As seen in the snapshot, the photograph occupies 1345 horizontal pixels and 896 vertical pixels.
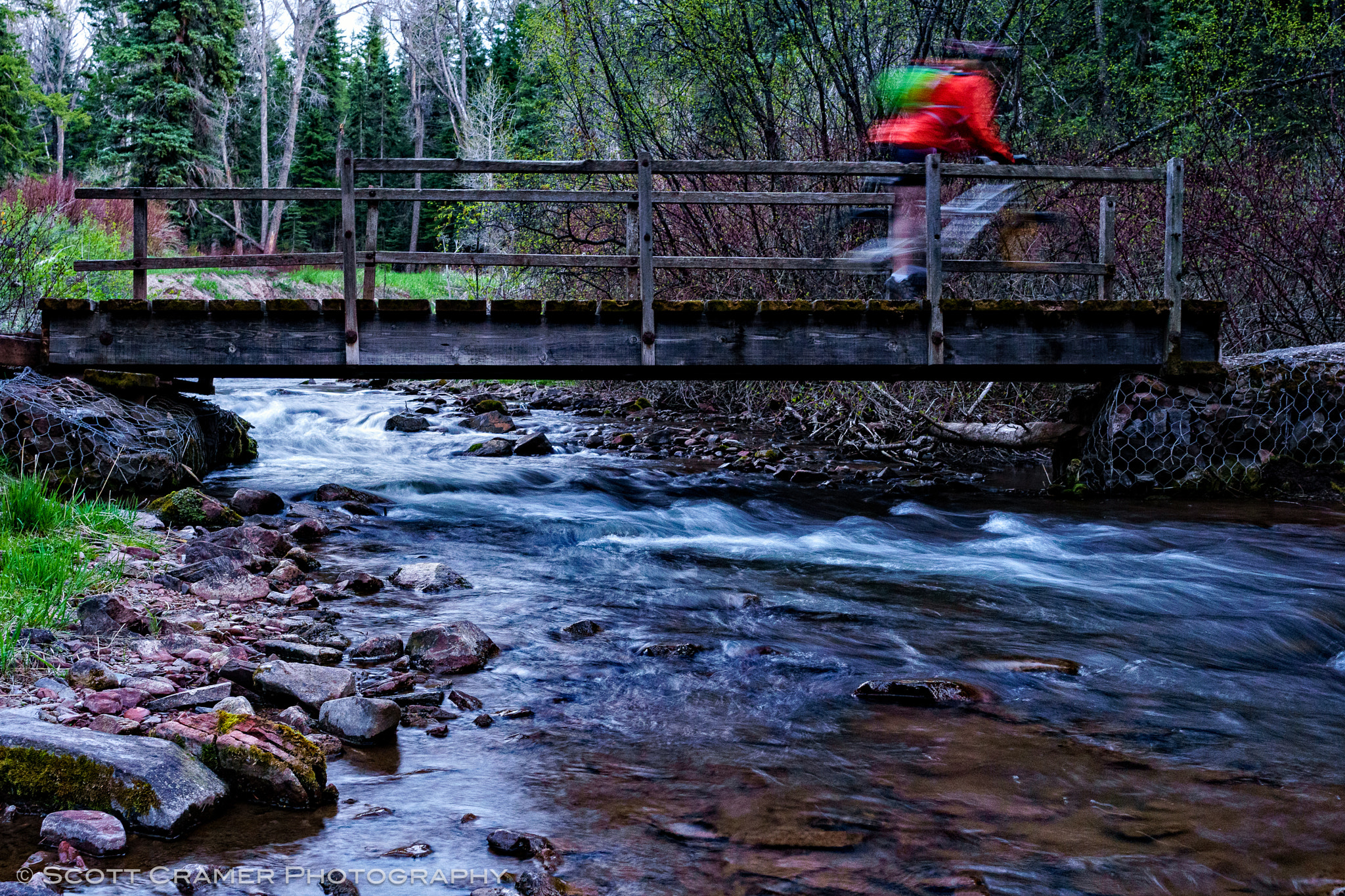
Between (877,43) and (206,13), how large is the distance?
24409 millimetres

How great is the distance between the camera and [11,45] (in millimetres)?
24141

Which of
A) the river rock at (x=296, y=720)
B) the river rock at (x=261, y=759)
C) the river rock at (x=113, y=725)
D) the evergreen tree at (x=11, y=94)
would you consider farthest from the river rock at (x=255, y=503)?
the evergreen tree at (x=11, y=94)

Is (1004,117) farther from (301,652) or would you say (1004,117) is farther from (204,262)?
(301,652)

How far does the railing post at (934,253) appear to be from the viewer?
8312 mm

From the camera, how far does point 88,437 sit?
314 inches

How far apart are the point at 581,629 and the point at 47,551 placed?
2615mm

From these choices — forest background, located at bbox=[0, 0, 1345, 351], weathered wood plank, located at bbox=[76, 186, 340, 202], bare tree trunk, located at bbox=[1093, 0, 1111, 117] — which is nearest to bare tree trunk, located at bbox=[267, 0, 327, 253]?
forest background, located at bbox=[0, 0, 1345, 351]

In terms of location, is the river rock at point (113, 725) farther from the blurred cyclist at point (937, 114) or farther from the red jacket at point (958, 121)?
the red jacket at point (958, 121)

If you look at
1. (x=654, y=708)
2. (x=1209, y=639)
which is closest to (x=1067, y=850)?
(x=654, y=708)

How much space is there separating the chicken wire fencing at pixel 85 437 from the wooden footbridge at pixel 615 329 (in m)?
0.51

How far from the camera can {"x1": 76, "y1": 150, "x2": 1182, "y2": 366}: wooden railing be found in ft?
26.9

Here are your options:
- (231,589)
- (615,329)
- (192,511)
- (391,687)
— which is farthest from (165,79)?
(391,687)

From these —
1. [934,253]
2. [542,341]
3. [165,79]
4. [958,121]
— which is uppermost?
[165,79]

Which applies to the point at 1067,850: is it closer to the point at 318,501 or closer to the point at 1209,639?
the point at 1209,639
